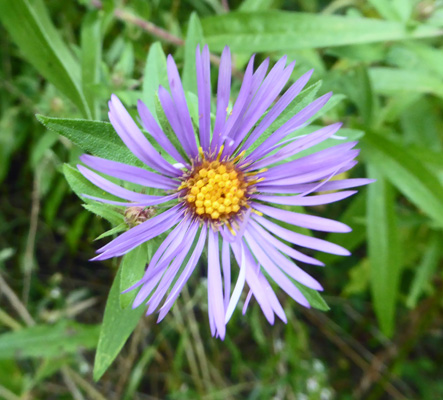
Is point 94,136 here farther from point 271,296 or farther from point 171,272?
point 271,296

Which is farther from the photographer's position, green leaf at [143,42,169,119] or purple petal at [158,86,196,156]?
green leaf at [143,42,169,119]

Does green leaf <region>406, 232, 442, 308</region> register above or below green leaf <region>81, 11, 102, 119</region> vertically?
below

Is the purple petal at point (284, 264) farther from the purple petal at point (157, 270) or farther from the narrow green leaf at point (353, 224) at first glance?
the narrow green leaf at point (353, 224)

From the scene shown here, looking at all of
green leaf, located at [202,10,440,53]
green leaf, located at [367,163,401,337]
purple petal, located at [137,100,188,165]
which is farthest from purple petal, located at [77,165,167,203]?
green leaf, located at [367,163,401,337]

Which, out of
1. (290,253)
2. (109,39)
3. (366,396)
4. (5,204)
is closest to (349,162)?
(290,253)

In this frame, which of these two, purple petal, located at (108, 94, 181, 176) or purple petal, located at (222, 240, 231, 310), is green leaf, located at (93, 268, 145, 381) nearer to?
purple petal, located at (222, 240, 231, 310)

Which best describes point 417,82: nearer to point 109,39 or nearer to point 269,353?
point 109,39
